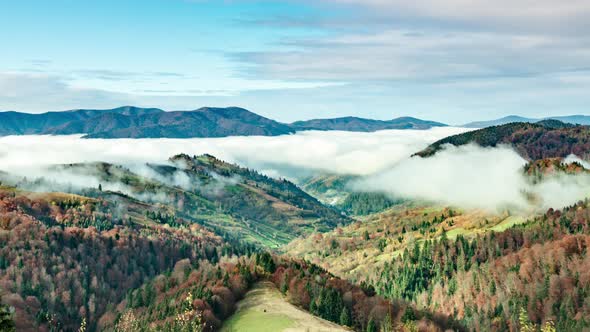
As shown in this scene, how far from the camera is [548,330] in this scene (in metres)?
113

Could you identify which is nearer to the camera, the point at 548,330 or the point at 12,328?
the point at 12,328

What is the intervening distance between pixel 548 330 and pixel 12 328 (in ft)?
298

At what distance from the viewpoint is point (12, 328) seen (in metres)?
105
